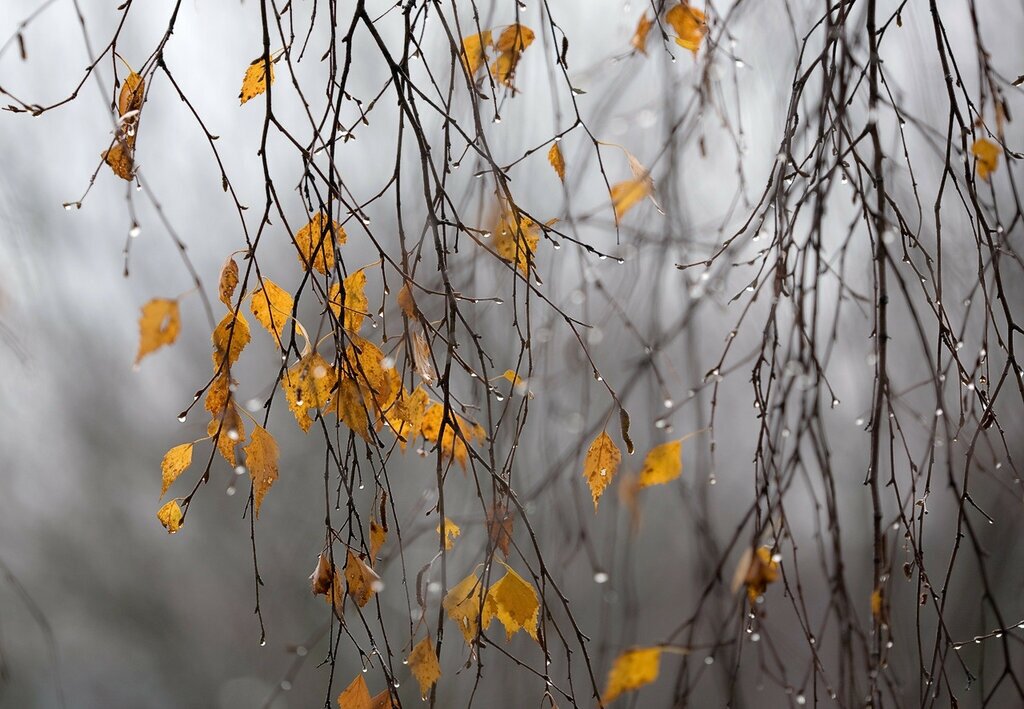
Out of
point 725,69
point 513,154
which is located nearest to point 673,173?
point 725,69

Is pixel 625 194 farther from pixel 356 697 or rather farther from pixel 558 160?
pixel 356 697

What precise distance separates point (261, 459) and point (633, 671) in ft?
0.93

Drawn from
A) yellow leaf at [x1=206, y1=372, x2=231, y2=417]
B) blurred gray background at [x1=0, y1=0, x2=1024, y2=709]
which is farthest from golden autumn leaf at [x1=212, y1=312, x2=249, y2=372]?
blurred gray background at [x1=0, y1=0, x2=1024, y2=709]

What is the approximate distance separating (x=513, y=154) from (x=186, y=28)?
75cm

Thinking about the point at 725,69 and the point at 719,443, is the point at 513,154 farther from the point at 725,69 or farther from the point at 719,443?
the point at 719,443

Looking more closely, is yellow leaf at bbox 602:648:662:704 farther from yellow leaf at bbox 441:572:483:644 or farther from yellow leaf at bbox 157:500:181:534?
yellow leaf at bbox 157:500:181:534

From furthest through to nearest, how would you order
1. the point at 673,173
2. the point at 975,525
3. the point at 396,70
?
1. the point at 975,525
2. the point at 673,173
3. the point at 396,70

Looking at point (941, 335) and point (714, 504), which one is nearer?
point (941, 335)

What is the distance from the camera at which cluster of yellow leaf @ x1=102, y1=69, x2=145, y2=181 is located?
1.82ft

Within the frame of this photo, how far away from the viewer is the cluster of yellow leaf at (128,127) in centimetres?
56

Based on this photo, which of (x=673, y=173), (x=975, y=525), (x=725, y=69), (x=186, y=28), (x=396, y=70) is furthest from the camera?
(x=186, y=28)

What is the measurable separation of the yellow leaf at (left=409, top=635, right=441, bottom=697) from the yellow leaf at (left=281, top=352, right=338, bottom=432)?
168mm

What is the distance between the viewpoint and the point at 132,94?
0.62 m

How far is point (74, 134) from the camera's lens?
1767mm
